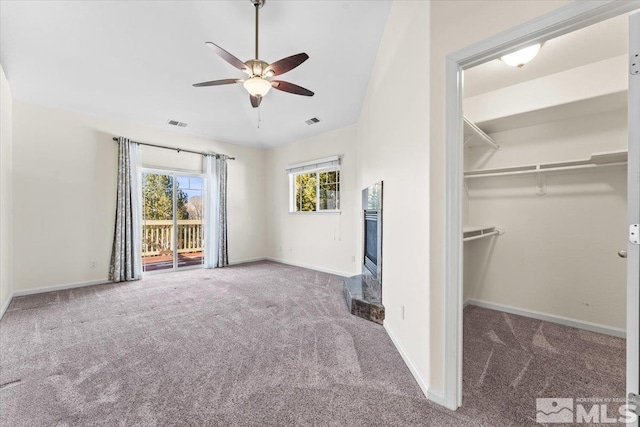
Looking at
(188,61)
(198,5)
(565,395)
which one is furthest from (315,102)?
(565,395)

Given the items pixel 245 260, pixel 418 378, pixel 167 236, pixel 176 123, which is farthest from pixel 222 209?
pixel 418 378

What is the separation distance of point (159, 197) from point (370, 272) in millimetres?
4407

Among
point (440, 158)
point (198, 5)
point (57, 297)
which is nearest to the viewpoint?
point (440, 158)

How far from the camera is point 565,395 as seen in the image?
1.63 m

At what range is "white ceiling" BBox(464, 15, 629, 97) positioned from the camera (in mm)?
1870

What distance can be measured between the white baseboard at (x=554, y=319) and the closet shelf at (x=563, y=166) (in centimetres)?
155

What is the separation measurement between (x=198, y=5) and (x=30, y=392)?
10.1 ft

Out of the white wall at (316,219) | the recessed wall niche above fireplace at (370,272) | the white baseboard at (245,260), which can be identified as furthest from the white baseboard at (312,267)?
the recessed wall niche above fireplace at (370,272)

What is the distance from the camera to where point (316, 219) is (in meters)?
5.39

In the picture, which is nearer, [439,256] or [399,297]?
[439,256]

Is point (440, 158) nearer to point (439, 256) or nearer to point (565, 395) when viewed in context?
point (439, 256)
